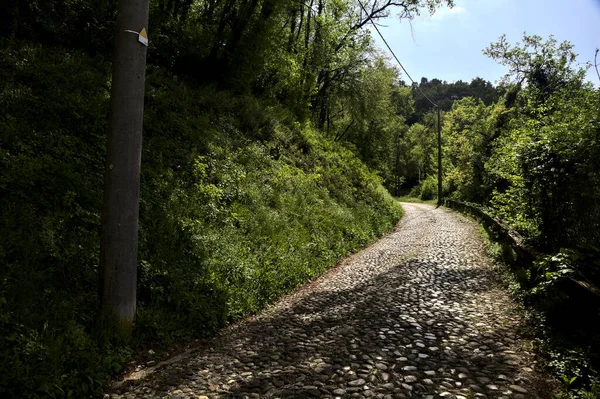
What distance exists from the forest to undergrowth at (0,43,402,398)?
3cm

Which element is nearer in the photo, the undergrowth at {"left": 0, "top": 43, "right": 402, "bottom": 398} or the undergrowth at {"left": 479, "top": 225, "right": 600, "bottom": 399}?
the undergrowth at {"left": 479, "top": 225, "right": 600, "bottom": 399}

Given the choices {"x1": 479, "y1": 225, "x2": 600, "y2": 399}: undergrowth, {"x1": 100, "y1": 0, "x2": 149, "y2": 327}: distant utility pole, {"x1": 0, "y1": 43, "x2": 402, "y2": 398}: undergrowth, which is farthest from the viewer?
{"x1": 100, "y1": 0, "x2": 149, "y2": 327}: distant utility pole

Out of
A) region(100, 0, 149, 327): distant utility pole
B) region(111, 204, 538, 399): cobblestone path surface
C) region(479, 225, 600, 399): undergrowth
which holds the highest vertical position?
region(100, 0, 149, 327): distant utility pole

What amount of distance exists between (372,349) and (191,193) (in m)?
5.68

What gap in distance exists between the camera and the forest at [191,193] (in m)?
4.25

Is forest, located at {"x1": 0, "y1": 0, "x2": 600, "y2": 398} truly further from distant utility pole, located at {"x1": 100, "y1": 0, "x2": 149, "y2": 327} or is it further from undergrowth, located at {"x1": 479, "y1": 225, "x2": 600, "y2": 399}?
distant utility pole, located at {"x1": 100, "y1": 0, "x2": 149, "y2": 327}

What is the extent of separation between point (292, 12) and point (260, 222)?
17397 millimetres

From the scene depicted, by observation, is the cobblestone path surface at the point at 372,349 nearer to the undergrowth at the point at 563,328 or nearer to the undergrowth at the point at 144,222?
the undergrowth at the point at 563,328

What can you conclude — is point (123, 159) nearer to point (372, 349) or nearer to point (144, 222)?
point (144, 222)

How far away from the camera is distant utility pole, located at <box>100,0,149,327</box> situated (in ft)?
13.6

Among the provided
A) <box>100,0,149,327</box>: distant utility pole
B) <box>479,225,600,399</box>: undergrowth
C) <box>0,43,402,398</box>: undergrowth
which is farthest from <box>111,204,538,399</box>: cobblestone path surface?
<box>100,0,149,327</box>: distant utility pole

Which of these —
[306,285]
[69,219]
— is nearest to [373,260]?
[306,285]

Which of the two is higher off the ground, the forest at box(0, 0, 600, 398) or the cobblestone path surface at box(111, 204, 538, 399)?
the forest at box(0, 0, 600, 398)

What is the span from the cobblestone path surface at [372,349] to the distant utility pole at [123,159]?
1222 millimetres
